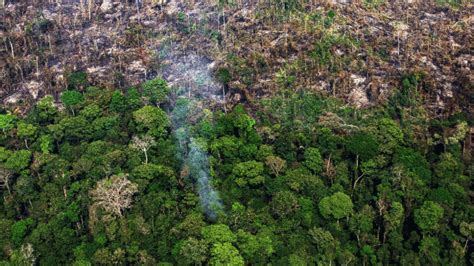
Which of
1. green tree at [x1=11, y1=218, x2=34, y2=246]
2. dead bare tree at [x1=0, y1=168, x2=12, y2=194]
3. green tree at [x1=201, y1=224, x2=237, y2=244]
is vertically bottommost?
green tree at [x1=11, y1=218, x2=34, y2=246]

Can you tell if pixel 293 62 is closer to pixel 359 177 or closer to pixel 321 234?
pixel 359 177

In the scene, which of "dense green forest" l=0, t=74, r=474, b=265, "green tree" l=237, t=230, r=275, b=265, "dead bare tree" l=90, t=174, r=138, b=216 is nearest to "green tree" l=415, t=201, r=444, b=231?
"dense green forest" l=0, t=74, r=474, b=265

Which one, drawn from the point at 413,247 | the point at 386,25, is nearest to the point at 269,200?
the point at 413,247

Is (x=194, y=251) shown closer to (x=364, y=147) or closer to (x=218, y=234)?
(x=218, y=234)

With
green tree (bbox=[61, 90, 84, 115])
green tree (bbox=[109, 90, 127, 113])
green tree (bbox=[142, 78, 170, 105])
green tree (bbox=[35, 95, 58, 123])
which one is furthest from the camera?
green tree (bbox=[142, 78, 170, 105])

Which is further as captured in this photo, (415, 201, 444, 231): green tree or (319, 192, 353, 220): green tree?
(319, 192, 353, 220): green tree

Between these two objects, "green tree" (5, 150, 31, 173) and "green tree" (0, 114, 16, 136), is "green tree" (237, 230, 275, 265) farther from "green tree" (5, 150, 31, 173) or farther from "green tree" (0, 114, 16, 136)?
"green tree" (0, 114, 16, 136)
